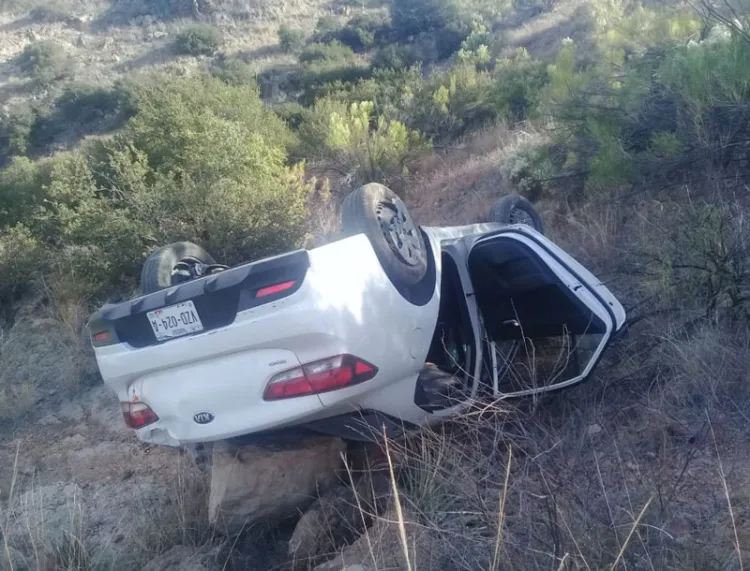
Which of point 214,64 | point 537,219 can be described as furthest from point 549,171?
point 214,64

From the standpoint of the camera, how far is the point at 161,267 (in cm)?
484

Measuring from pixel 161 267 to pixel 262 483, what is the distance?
166cm

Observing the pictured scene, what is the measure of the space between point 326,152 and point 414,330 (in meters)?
9.17

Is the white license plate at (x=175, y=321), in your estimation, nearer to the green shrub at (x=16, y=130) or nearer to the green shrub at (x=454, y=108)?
the green shrub at (x=454, y=108)

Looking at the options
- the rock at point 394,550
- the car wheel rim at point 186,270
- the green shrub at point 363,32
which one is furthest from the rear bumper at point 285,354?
the green shrub at point 363,32

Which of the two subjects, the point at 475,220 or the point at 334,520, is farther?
the point at 475,220

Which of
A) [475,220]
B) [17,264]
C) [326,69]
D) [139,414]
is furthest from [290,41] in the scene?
[139,414]

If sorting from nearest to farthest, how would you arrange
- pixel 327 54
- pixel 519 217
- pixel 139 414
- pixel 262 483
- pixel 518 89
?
pixel 139 414 < pixel 262 483 < pixel 519 217 < pixel 518 89 < pixel 327 54

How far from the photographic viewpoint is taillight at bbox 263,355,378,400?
11.0 ft

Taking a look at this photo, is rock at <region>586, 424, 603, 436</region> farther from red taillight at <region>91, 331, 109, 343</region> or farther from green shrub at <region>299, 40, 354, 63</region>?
green shrub at <region>299, 40, 354, 63</region>

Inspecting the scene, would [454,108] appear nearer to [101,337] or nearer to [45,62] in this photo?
[101,337]

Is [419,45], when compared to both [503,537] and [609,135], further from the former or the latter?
[503,537]

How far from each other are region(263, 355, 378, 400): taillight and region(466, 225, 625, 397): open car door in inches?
42.3

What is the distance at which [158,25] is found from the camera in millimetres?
38031
